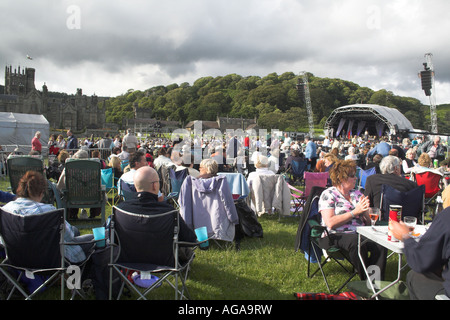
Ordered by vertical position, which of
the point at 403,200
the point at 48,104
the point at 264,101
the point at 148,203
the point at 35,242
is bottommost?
the point at 35,242

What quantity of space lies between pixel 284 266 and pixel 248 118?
110 metres

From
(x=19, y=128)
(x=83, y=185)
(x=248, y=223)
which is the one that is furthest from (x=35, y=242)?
(x=19, y=128)

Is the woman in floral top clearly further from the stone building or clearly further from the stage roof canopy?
the stone building

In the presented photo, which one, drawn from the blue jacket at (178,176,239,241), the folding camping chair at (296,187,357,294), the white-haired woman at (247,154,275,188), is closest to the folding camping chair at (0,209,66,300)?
the blue jacket at (178,176,239,241)

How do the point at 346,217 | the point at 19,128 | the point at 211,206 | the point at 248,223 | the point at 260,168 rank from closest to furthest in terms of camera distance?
the point at 346,217
the point at 211,206
the point at 248,223
the point at 260,168
the point at 19,128

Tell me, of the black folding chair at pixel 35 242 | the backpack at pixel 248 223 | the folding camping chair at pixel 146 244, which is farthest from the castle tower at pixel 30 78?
the folding camping chair at pixel 146 244

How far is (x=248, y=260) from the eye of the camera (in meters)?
4.65

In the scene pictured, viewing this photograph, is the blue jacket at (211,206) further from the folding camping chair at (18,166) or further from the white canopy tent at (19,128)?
the white canopy tent at (19,128)

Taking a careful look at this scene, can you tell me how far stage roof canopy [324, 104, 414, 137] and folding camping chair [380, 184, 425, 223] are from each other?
1567 inches

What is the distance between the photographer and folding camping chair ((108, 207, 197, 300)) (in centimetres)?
295

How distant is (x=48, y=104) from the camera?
90688 mm

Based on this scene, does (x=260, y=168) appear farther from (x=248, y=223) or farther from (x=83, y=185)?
(x=83, y=185)

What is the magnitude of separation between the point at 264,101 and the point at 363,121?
70.4 m
